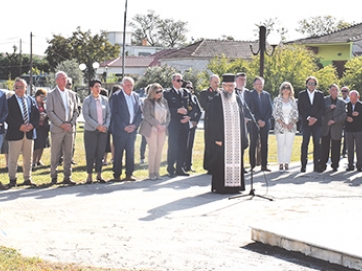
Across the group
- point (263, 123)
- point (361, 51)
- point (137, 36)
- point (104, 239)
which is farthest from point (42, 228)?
point (137, 36)

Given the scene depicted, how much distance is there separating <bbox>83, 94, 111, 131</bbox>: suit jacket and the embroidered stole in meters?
2.36

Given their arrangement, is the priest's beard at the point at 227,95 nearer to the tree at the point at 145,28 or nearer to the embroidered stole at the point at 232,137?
the embroidered stole at the point at 232,137

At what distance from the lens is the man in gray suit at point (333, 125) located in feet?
51.1

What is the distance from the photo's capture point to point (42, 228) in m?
8.67

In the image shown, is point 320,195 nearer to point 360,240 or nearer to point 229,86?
point 229,86

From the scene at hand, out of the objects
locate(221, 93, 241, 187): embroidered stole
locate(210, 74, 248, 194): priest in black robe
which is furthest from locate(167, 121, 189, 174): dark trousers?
locate(221, 93, 241, 187): embroidered stole

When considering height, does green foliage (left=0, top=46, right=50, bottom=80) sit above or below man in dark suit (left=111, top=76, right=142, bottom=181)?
above

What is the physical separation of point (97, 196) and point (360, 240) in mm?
4994

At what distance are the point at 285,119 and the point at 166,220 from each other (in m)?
6.52

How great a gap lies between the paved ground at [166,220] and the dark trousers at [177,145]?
538mm

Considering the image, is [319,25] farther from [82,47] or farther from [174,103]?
Result: [174,103]

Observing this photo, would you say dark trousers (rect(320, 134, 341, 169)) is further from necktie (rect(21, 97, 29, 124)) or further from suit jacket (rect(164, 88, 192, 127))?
necktie (rect(21, 97, 29, 124))

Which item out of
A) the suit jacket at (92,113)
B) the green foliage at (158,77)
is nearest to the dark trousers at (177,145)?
the suit jacket at (92,113)

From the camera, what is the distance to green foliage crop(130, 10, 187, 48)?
86875 mm
